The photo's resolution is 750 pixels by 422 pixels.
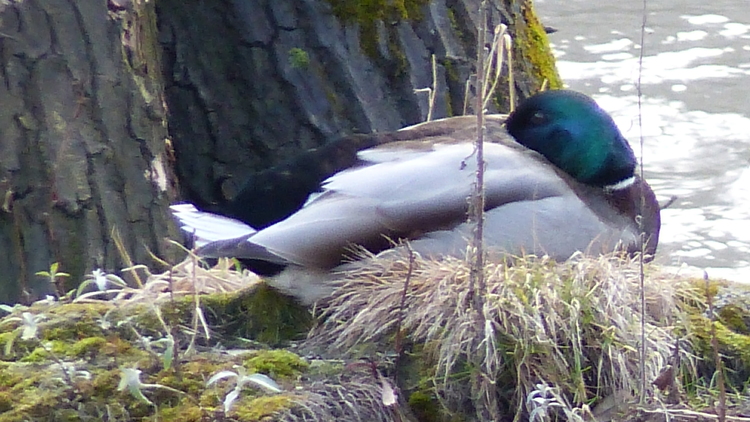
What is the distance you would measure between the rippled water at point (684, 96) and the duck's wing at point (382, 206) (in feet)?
11.8

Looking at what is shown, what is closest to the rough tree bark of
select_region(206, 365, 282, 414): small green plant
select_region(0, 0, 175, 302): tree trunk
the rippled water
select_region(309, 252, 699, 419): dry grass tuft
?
select_region(0, 0, 175, 302): tree trunk

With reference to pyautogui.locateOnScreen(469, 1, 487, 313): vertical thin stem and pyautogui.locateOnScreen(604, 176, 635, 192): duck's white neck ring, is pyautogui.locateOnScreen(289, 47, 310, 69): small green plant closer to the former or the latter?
pyautogui.locateOnScreen(604, 176, 635, 192): duck's white neck ring

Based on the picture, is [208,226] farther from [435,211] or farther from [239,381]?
[239,381]

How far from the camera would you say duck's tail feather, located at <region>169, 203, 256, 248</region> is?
3242 millimetres

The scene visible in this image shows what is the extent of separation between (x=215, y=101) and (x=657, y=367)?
2.54 m

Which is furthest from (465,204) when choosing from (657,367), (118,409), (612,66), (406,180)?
(612,66)

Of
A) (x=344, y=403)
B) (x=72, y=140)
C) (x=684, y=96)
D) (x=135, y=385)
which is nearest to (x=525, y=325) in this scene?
(x=344, y=403)

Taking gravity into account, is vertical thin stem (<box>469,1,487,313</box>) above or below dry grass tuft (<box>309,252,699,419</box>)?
above

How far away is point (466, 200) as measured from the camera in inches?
122

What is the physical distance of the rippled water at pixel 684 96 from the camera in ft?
26.2

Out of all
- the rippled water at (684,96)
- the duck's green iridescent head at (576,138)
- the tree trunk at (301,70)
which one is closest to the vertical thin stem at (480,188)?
the duck's green iridescent head at (576,138)

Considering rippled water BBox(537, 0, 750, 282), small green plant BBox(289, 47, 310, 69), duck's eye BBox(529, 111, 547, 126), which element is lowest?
rippled water BBox(537, 0, 750, 282)

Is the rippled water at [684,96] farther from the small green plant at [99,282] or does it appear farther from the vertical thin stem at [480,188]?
the vertical thin stem at [480,188]

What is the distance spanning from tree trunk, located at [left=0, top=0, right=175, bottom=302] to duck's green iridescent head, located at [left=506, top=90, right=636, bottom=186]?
1348mm
